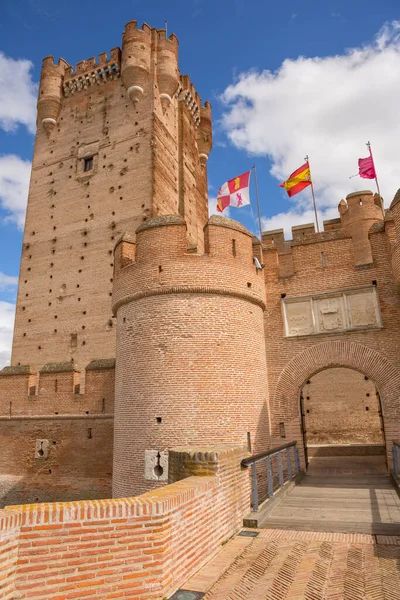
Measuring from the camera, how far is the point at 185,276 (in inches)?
402

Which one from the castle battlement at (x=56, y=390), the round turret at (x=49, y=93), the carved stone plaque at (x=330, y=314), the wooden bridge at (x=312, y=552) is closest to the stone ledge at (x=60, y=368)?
the castle battlement at (x=56, y=390)

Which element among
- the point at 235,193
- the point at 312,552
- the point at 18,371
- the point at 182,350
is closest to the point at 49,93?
the point at 235,193

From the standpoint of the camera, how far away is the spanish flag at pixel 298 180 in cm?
1810

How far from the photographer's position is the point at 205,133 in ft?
97.5

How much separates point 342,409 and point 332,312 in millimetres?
10962

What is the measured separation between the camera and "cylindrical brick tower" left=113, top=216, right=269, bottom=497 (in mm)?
9461

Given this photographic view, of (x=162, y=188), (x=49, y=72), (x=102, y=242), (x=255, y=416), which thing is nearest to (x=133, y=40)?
(x=49, y=72)

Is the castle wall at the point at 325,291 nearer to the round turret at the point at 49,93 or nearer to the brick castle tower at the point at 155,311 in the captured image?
the brick castle tower at the point at 155,311

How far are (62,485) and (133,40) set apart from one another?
23.3 m

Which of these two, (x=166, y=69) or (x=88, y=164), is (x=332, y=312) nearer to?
(x=88, y=164)

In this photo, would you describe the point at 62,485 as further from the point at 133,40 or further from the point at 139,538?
the point at 133,40

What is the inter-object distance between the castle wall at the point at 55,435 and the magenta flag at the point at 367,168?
13886mm

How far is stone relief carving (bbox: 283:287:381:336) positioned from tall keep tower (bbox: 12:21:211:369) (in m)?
10.6

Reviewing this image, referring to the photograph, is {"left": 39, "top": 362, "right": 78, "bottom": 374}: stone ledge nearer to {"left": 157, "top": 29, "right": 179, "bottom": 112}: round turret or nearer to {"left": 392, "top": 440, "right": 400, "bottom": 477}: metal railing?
{"left": 392, "top": 440, "right": 400, "bottom": 477}: metal railing
